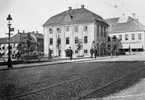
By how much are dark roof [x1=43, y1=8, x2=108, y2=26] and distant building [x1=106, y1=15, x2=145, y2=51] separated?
1403cm

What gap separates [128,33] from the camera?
60.2 meters

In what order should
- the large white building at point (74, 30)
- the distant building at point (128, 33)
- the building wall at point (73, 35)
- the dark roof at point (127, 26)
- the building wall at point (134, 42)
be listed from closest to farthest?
the building wall at point (73, 35) → the large white building at point (74, 30) → the building wall at point (134, 42) → the distant building at point (128, 33) → the dark roof at point (127, 26)

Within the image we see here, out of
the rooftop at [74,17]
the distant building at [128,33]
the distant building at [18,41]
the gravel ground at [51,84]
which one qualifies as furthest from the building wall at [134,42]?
the gravel ground at [51,84]

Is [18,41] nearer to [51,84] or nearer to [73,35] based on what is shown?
[73,35]

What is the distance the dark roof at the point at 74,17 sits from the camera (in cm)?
4691

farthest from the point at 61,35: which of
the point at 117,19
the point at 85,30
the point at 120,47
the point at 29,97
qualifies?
the point at 29,97

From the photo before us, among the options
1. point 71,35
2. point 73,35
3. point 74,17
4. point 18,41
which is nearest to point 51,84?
point 73,35

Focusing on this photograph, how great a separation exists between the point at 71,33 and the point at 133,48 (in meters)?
20.7

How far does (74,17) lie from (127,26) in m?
20.1

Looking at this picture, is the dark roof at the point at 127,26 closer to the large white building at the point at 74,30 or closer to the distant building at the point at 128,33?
the distant building at the point at 128,33

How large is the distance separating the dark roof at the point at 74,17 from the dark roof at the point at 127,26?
47.3 ft

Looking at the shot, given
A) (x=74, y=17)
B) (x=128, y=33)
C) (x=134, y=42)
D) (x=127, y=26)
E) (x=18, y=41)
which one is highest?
(x=74, y=17)

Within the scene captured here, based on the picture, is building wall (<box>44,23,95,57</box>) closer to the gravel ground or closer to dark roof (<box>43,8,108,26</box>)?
dark roof (<box>43,8,108,26</box>)

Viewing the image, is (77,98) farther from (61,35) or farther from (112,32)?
(112,32)
